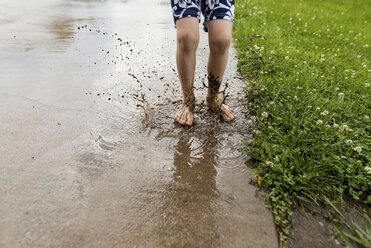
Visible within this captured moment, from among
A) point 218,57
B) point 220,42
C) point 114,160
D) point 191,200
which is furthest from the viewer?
point 218,57

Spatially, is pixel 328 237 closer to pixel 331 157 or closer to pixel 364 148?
pixel 331 157

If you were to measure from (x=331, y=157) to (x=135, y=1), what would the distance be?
26.1 feet

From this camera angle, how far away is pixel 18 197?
1491 millimetres

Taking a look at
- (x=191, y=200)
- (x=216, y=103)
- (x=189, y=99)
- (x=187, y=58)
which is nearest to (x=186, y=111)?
(x=189, y=99)

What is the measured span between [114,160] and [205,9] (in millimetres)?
1499

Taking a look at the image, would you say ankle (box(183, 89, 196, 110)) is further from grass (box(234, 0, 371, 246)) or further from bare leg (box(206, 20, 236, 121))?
grass (box(234, 0, 371, 246))

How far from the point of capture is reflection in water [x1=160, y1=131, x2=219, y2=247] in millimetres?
1347

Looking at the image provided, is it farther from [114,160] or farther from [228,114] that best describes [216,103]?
[114,160]

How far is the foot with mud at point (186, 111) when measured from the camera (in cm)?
227

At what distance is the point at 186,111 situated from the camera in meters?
2.33

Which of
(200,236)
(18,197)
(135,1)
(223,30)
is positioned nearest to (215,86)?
(223,30)

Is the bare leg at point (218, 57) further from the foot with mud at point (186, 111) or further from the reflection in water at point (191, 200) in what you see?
the reflection in water at point (191, 200)

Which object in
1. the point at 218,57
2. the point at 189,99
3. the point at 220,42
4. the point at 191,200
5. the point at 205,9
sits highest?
the point at 205,9

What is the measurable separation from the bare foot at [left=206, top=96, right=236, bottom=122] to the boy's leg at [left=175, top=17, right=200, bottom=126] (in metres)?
0.21
